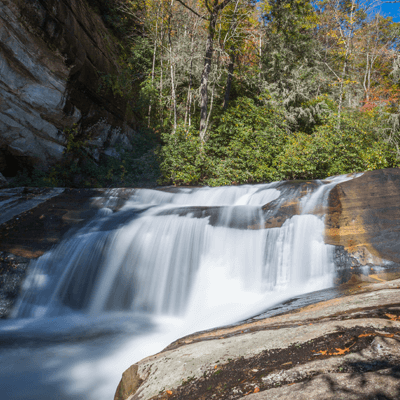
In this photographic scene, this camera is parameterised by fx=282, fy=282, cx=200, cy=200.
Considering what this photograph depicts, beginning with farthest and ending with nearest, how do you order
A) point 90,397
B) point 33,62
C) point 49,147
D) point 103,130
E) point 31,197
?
point 103,130 < point 49,147 < point 33,62 < point 31,197 < point 90,397

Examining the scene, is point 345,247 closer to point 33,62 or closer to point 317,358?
point 317,358

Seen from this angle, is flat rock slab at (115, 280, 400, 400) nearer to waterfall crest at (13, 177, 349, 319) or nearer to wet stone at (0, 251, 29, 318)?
waterfall crest at (13, 177, 349, 319)

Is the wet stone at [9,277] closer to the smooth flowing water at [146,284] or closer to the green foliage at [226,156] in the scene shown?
the smooth flowing water at [146,284]

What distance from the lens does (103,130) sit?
12523 mm

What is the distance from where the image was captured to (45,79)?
9.44m

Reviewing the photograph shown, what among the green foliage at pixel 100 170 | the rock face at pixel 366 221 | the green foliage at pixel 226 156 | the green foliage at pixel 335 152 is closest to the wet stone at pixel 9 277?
the green foliage at pixel 100 170

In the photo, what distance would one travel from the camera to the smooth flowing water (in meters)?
3.79

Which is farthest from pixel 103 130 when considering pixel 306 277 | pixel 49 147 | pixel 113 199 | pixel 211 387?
pixel 211 387

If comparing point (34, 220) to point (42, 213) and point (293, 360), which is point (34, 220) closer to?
point (42, 213)

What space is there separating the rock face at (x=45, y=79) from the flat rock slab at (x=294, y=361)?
9.75m

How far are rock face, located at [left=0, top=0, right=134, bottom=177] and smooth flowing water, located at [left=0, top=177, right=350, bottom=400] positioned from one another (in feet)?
17.8

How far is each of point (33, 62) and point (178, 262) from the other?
8.18 metres

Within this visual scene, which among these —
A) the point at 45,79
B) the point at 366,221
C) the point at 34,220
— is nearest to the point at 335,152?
the point at 366,221

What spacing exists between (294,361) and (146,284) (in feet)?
13.5
